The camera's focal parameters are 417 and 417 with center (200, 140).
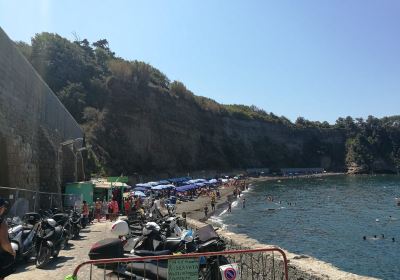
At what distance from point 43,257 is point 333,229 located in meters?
29.6

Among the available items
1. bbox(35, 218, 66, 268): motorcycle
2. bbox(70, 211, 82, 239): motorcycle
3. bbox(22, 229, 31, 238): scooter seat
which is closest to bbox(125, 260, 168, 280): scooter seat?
bbox(35, 218, 66, 268): motorcycle

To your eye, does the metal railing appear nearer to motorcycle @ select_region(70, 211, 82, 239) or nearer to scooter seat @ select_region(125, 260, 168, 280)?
motorcycle @ select_region(70, 211, 82, 239)

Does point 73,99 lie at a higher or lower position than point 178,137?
higher

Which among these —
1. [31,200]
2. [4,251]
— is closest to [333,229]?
[31,200]

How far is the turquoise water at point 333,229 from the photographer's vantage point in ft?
79.1

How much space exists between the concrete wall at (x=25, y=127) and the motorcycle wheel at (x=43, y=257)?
6500 mm

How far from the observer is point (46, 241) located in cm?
1037

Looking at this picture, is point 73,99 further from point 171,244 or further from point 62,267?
point 171,244

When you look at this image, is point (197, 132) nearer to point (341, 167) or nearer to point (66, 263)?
point (341, 167)

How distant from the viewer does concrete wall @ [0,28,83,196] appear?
52.2ft

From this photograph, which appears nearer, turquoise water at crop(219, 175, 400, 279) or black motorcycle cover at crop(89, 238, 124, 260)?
black motorcycle cover at crop(89, 238, 124, 260)

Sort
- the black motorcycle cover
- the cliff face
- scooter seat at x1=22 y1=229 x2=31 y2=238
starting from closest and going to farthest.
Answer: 1. the black motorcycle cover
2. scooter seat at x1=22 y1=229 x2=31 y2=238
3. the cliff face

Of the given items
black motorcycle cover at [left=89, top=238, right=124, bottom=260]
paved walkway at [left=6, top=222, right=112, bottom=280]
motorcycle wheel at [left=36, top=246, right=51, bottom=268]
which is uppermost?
black motorcycle cover at [left=89, top=238, right=124, bottom=260]

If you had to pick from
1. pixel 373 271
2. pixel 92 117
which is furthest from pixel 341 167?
pixel 373 271
